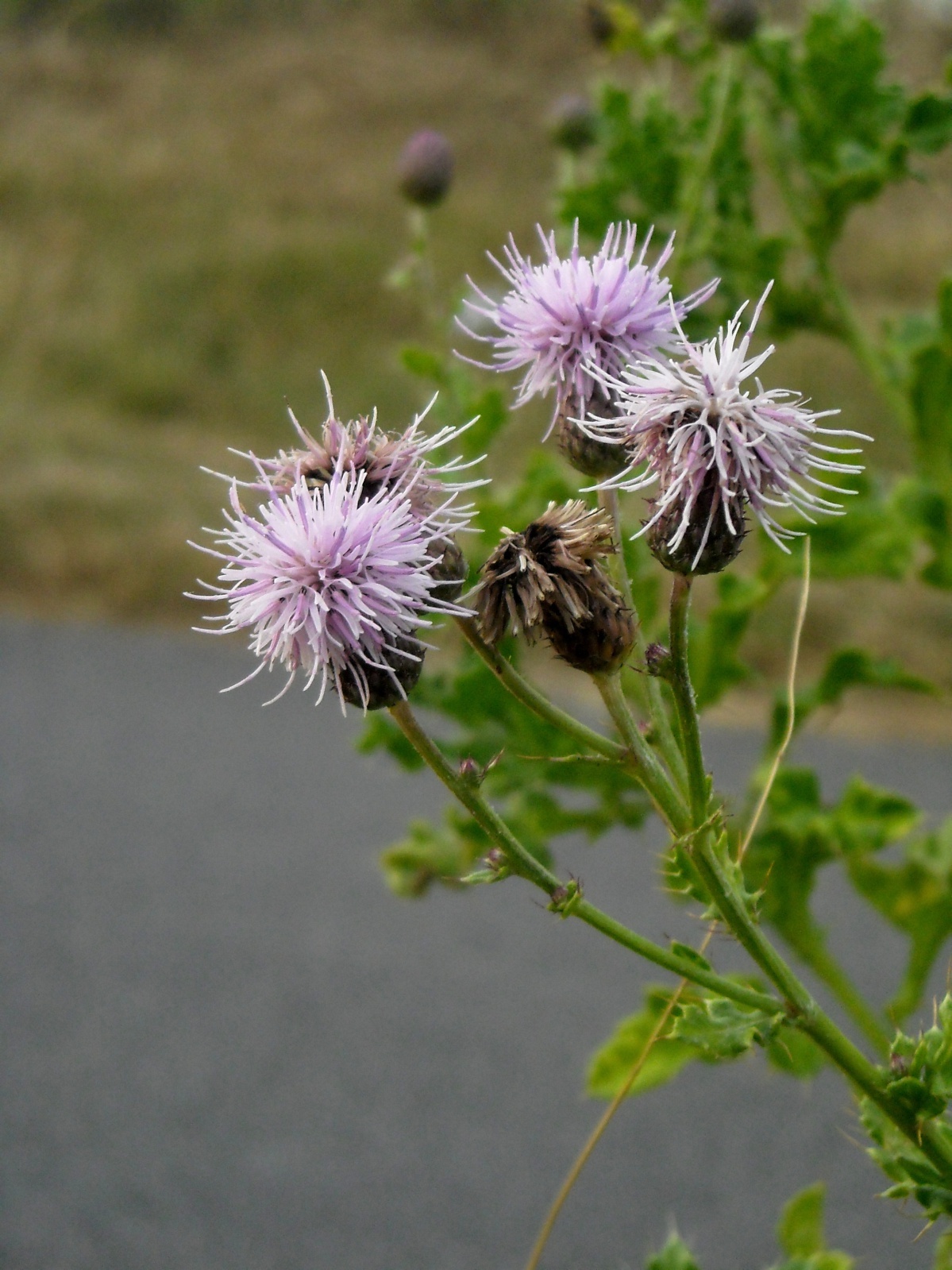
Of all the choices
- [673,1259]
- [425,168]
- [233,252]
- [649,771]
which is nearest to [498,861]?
[649,771]

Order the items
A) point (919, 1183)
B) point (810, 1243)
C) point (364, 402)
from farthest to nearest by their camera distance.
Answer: point (364, 402)
point (810, 1243)
point (919, 1183)

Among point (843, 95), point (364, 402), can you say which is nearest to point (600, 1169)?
point (843, 95)

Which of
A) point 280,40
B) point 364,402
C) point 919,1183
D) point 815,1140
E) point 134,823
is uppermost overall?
point 280,40

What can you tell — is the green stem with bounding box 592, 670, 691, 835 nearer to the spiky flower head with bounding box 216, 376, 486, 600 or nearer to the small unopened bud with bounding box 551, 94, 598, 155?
the spiky flower head with bounding box 216, 376, 486, 600

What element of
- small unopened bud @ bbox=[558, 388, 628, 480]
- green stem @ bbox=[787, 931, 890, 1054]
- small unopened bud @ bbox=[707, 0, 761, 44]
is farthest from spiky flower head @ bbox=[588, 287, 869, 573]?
small unopened bud @ bbox=[707, 0, 761, 44]

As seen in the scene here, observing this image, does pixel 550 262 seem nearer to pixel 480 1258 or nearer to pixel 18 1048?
pixel 480 1258

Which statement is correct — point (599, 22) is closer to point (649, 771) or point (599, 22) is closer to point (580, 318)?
point (580, 318)

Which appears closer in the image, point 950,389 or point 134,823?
point 950,389
